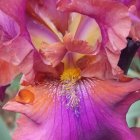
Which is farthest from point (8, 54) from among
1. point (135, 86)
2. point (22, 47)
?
point (135, 86)

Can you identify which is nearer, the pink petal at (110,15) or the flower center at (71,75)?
the pink petal at (110,15)

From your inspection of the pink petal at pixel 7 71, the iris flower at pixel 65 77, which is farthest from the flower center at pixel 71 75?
the pink petal at pixel 7 71

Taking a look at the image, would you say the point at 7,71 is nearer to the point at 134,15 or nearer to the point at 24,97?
the point at 24,97

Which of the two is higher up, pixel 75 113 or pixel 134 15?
pixel 134 15

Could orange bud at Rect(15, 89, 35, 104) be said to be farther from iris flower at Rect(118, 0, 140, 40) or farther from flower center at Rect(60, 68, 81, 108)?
iris flower at Rect(118, 0, 140, 40)

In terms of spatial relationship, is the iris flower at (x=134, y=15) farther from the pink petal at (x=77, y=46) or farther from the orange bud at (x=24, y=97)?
the orange bud at (x=24, y=97)

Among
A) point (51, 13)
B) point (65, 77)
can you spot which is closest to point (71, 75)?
point (65, 77)

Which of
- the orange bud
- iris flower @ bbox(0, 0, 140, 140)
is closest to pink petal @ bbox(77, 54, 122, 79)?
iris flower @ bbox(0, 0, 140, 140)

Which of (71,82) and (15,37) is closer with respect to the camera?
(15,37)
